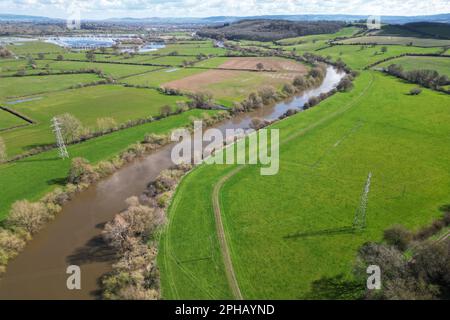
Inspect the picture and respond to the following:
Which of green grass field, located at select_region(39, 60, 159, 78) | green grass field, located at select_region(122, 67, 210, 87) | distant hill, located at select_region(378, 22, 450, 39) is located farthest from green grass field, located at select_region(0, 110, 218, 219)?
distant hill, located at select_region(378, 22, 450, 39)

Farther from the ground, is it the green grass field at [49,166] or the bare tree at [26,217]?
the green grass field at [49,166]

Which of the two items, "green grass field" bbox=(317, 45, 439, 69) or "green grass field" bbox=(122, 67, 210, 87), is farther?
"green grass field" bbox=(317, 45, 439, 69)

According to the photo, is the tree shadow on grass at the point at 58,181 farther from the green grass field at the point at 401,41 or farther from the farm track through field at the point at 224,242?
the green grass field at the point at 401,41

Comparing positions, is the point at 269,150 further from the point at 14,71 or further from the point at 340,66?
the point at 14,71

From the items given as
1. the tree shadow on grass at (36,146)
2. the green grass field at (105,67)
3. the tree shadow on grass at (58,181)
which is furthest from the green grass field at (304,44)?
the tree shadow on grass at (58,181)

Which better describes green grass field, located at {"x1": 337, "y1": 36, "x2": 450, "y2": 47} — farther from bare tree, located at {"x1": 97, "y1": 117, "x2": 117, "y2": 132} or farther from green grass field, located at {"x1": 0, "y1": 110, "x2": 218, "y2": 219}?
bare tree, located at {"x1": 97, "y1": 117, "x2": 117, "y2": 132}

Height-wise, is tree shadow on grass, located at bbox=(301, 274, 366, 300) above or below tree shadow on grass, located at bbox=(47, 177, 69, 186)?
below
